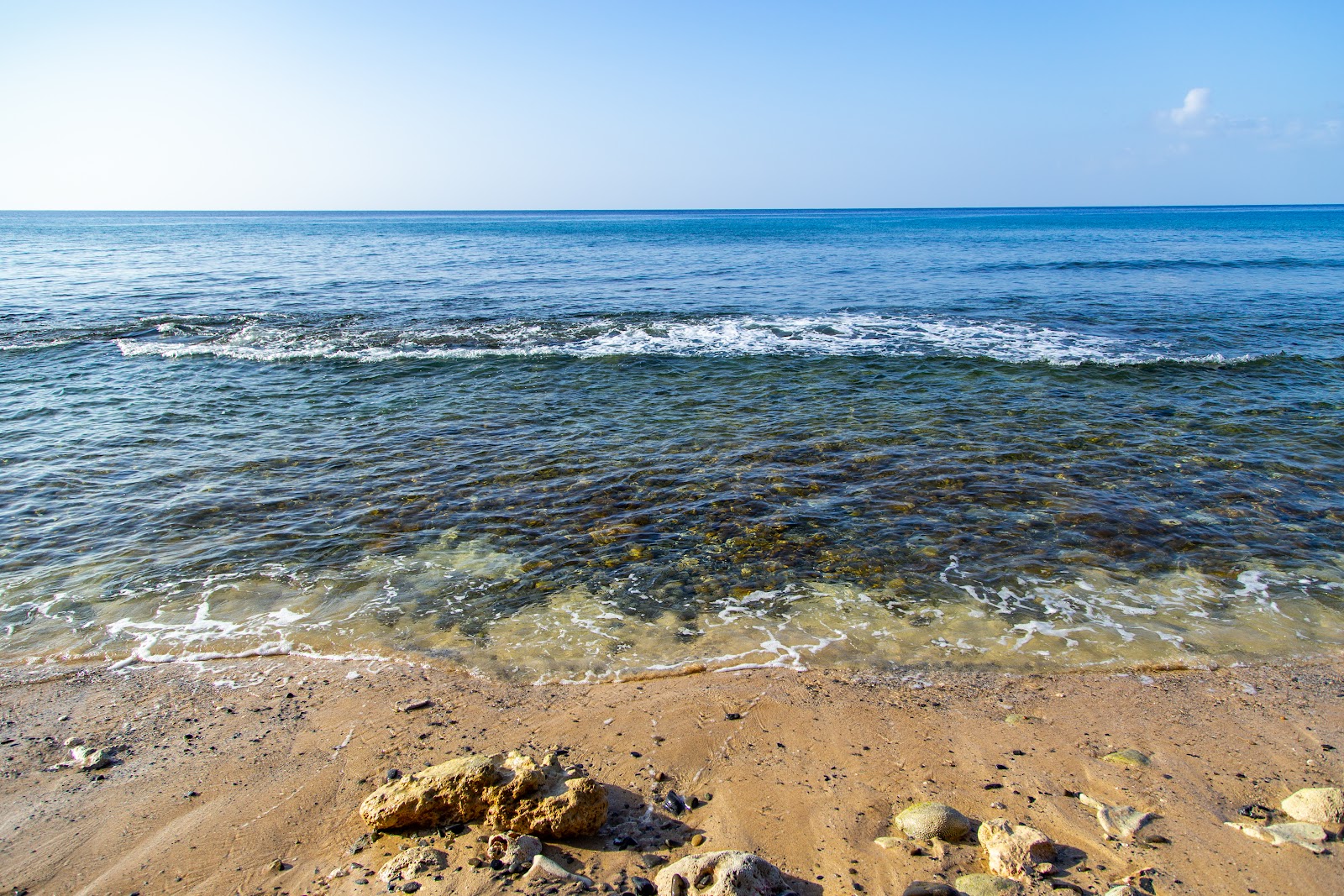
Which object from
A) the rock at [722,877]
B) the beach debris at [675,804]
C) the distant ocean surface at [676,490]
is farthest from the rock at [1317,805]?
the beach debris at [675,804]

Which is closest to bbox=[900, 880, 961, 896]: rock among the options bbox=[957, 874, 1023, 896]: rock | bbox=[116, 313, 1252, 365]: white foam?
bbox=[957, 874, 1023, 896]: rock

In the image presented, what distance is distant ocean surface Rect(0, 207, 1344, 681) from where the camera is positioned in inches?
285

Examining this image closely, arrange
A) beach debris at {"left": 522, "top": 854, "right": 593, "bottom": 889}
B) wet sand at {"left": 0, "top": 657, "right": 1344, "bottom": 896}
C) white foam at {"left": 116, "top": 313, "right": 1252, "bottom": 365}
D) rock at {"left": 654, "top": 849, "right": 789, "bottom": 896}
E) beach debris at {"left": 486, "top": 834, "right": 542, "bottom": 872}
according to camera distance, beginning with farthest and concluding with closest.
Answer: white foam at {"left": 116, "top": 313, "right": 1252, "bottom": 365} < wet sand at {"left": 0, "top": 657, "right": 1344, "bottom": 896} < beach debris at {"left": 486, "top": 834, "right": 542, "bottom": 872} < beach debris at {"left": 522, "top": 854, "right": 593, "bottom": 889} < rock at {"left": 654, "top": 849, "right": 789, "bottom": 896}

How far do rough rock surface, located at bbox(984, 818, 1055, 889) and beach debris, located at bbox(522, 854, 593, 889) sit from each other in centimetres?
242

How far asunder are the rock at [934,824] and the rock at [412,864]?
9.51 ft

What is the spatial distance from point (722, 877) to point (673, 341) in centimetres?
1831

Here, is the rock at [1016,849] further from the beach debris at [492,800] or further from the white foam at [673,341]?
the white foam at [673,341]

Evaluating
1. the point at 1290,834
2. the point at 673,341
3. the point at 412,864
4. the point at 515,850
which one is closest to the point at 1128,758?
the point at 1290,834

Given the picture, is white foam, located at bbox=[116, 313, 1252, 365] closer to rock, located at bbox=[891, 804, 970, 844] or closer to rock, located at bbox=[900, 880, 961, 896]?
rock, located at bbox=[891, 804, 970, 844]

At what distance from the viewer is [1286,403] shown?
14609mm

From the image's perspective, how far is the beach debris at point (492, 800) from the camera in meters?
4.41

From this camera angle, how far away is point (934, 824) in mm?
4473

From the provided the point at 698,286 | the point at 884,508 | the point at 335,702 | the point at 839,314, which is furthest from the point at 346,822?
the point at 698,286

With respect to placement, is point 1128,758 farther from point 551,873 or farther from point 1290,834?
point 551,873
